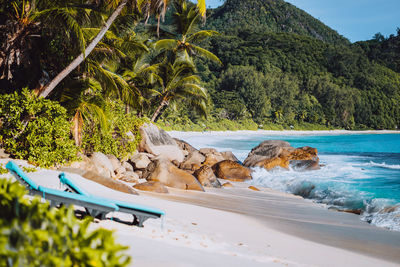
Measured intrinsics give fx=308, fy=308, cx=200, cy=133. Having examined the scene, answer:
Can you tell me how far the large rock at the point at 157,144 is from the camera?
13.8m

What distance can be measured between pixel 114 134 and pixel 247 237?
8.19m

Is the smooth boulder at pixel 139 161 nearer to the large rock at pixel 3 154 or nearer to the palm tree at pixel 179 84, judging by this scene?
the large rock at pixel 3 154

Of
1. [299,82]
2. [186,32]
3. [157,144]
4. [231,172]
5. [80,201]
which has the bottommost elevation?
[231,172]

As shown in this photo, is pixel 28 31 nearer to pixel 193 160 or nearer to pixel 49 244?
pixel 49 244

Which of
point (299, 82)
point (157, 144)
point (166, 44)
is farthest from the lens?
point (299, 82)

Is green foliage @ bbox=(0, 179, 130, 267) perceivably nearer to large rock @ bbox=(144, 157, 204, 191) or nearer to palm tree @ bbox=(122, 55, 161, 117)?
large rock @ bbox=(144, 157, 204, 191)

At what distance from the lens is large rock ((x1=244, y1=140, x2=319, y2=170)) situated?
16.1m

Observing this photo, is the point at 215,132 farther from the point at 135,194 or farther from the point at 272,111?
the point at 135,194

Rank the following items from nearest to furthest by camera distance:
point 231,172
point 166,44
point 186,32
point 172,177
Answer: point 172,177 → point 231,172 → point 166,44 → point 186,32

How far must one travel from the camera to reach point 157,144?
14.4m

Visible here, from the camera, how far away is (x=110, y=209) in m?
3.65

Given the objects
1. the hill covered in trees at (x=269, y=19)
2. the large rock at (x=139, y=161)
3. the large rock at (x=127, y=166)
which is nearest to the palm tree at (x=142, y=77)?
the large rock at (x=139, y=161)

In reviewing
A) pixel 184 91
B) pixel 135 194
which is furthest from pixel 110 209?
pixel 184 91

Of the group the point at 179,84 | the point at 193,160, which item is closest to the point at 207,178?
the point at 193,160
